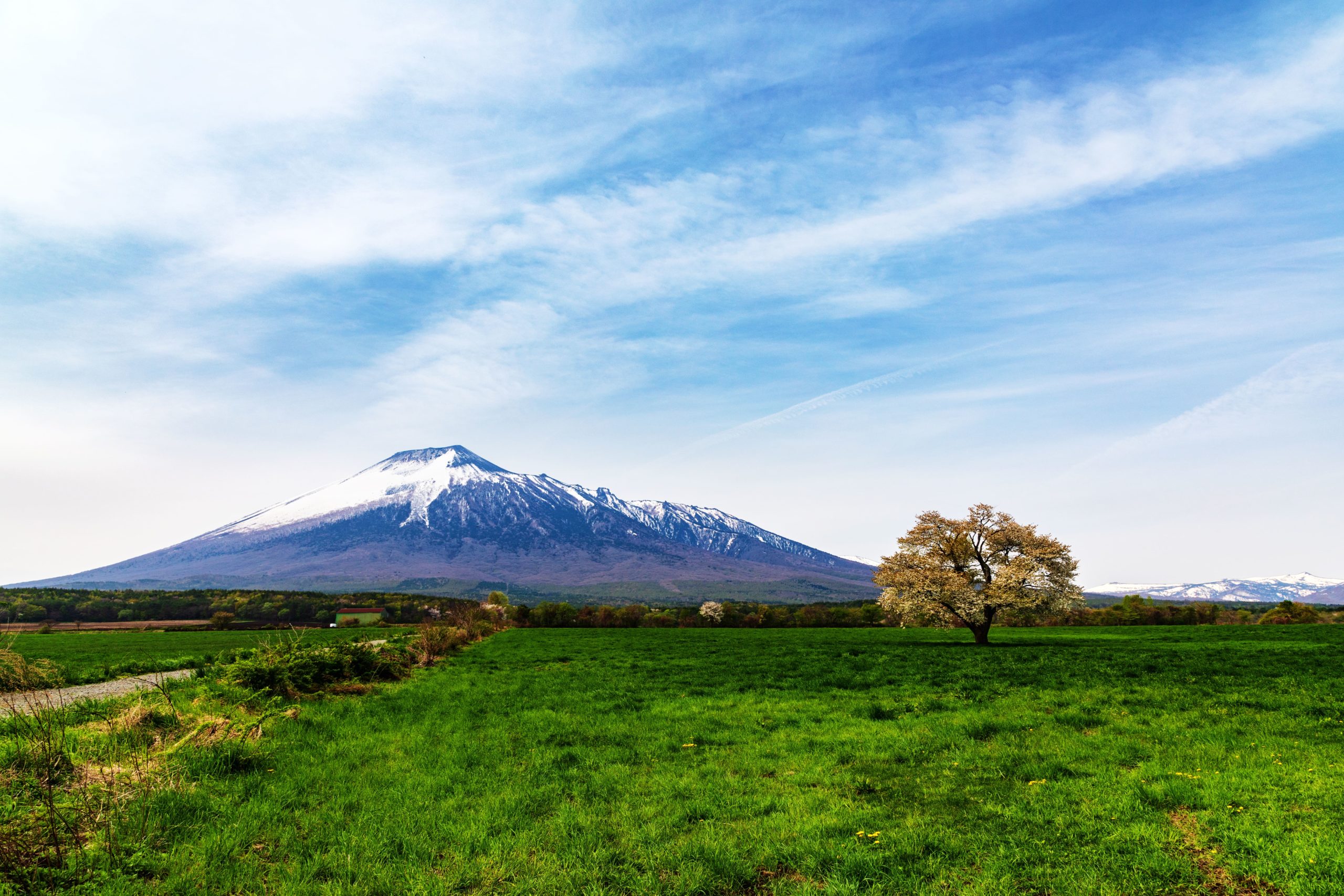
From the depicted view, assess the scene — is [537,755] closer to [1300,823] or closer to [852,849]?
[852,849]

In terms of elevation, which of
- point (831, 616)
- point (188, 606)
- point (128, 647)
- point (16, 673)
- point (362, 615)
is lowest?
point (188, 606)

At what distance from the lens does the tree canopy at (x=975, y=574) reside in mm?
39094

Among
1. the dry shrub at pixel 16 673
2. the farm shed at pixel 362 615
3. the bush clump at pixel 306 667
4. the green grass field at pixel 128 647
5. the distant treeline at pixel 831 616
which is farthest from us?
the farm shed at pixel 362 615

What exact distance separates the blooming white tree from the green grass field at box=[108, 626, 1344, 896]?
91937mm

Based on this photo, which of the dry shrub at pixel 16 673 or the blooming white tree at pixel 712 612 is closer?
the dry shrub at pixel 16 673

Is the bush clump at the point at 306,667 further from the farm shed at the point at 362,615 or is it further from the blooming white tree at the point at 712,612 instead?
the farm shed at the point at 362,615

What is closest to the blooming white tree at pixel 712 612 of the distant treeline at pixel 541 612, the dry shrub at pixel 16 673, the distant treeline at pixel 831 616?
the distant treeline at pixel 831 616

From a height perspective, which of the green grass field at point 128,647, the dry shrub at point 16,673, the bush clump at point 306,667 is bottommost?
the green grass field at point 128,647

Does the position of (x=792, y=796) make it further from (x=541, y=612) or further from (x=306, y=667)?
(x=541, y=612)

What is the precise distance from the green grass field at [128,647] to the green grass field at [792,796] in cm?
689

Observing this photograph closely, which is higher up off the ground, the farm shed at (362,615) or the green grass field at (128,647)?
the green grass field at (128,647)

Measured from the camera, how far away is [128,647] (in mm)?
54781

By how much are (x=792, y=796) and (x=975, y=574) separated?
1444 inches

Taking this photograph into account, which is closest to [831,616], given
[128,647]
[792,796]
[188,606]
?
[128,647]
